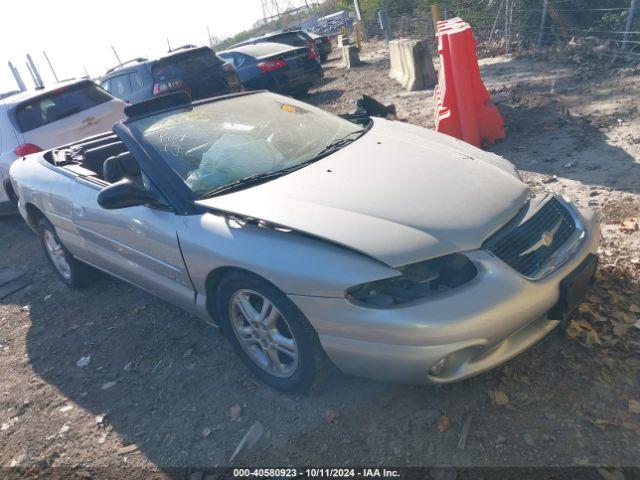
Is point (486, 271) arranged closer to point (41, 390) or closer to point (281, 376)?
point (281, 376)

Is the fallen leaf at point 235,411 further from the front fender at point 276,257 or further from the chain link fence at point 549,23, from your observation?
the chain link fence at point 549,23

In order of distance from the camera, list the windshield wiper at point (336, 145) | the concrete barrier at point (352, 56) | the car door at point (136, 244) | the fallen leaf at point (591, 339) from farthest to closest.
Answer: the concrete barrier at point (352, 56) < the windshield wiper at point (336, 145) < the car door at point (136, 244) < the fallen leaf at point (591, 339)

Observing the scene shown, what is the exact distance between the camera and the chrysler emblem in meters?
2.52

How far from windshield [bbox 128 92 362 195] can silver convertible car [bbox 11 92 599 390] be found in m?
0.01

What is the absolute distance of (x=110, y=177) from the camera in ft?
12.4

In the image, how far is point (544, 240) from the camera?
2607 mm

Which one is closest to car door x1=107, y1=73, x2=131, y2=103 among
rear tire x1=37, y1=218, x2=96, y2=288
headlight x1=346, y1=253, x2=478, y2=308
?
rear tire x1=37, y1=218, x2=96, y2=288

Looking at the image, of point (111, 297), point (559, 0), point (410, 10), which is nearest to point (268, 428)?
point (111, 297)

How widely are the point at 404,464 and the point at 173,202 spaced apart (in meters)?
1.89

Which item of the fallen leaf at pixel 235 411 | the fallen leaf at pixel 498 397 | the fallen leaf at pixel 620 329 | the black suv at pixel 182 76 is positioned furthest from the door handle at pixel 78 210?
the black suv at pixel 182 76

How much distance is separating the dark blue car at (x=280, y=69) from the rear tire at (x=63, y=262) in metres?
7.15

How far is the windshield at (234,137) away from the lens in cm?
318

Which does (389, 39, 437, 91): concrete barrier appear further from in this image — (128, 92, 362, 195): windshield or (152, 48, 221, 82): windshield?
(128, 92, 362, 195): windshield

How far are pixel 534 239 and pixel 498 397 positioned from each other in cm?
80
